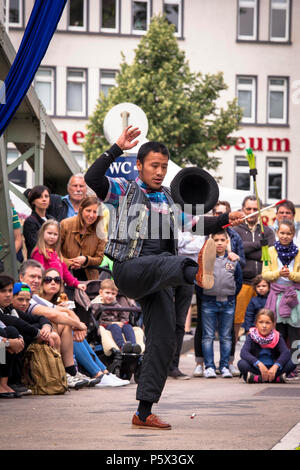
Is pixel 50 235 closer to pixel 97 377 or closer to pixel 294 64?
pixel 97 377

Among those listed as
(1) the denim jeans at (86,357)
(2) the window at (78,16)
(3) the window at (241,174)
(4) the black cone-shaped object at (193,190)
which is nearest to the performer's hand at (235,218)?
(4) the black cone-shaped object at (193,190)

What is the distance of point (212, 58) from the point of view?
4656cm

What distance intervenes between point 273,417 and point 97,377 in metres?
3.48

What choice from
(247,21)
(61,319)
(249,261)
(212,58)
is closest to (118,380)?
(61,319)

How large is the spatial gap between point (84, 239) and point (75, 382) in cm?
212

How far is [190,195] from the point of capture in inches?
291

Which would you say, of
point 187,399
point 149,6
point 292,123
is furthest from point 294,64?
point 187,399

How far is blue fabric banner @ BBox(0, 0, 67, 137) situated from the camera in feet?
28.0

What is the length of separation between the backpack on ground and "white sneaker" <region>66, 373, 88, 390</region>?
0.45 m

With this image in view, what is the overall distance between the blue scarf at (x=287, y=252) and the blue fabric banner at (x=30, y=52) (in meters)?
4.22

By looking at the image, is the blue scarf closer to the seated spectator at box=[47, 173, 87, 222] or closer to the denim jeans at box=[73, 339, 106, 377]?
the seated spectator at box=[47, 173, 87, 222]

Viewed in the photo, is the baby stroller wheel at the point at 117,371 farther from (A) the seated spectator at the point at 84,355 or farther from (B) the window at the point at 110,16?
(B) the window at the point at 110,16

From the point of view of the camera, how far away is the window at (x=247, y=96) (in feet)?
155

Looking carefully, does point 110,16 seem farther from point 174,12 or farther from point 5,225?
point 5,225
